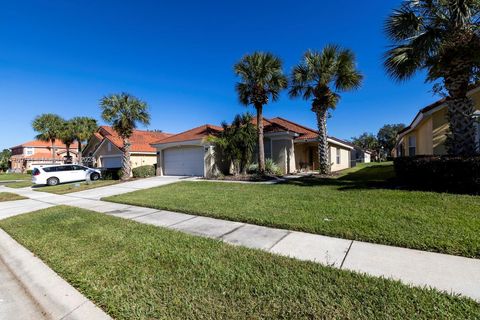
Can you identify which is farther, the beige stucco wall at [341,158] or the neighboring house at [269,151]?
the beige stucco wall at [341,158]

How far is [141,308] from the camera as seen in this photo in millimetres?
2588

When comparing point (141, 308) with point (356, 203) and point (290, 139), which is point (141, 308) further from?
point (290, 139)

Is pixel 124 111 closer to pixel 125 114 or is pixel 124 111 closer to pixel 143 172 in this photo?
pixel 125 114

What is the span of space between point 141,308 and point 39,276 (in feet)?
7.16

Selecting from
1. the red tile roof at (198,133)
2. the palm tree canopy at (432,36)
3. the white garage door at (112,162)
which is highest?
the palm tree canopy at (432,36)

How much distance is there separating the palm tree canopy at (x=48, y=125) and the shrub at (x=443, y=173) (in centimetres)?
3514

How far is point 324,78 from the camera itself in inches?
541

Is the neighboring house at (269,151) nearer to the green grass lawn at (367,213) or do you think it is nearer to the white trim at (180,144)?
the white trim at (180,144)

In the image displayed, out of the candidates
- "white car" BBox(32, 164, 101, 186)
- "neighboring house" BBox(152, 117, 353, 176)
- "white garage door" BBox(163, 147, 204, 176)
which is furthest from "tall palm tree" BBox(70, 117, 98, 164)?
"white garage door" BBox(163, 147, 204, 176)

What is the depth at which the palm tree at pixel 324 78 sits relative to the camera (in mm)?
13492

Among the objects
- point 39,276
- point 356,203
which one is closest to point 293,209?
point 356,203

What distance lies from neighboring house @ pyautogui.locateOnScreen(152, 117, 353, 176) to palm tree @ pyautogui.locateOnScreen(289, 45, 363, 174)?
2.60 m

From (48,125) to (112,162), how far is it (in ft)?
36.7

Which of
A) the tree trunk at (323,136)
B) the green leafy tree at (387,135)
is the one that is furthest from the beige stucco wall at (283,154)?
the green leafy tree at (387,135)
